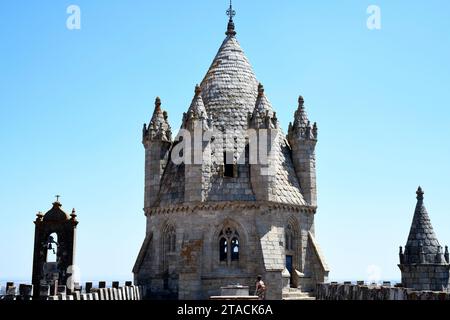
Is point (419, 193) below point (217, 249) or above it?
above

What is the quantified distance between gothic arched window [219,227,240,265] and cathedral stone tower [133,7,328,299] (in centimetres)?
6

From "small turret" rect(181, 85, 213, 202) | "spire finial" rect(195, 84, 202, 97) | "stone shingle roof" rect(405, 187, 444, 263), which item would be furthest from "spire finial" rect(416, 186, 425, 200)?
"spire finial" rect(195, 84, 202, 97)

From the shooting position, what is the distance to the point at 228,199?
38.8m

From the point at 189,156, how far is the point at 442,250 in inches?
657

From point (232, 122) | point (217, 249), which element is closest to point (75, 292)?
point (217, 249)

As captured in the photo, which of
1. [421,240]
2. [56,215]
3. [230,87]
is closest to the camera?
[421,240]

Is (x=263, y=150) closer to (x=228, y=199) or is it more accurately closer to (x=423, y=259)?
(x=228, y=199)

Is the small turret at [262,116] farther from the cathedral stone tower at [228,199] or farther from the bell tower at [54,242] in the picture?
the bell tower at [54,242]

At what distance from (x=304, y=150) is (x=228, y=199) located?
6.99 m

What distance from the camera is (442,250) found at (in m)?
28.2

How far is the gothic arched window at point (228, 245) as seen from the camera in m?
38.7
